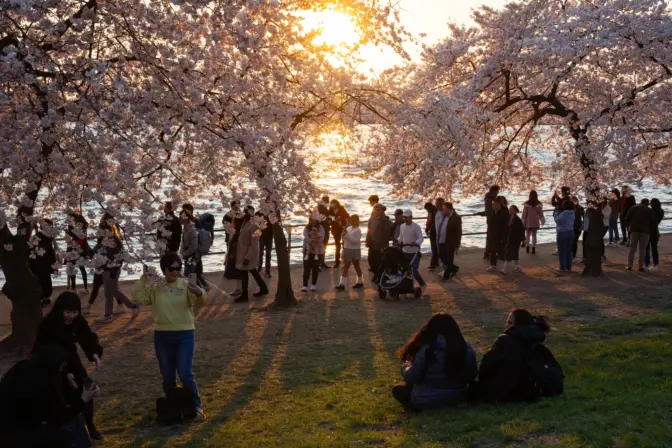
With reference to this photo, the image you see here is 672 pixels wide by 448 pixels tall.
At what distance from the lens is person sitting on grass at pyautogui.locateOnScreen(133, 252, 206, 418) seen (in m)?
9.22

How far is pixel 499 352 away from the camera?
28.1ft

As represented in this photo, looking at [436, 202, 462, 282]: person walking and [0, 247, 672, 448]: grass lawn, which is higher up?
[436, 202, 462, 282]: person walking

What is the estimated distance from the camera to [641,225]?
19562 mm

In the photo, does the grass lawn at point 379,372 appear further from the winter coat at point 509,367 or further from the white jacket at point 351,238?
the white jacket at point 351,238

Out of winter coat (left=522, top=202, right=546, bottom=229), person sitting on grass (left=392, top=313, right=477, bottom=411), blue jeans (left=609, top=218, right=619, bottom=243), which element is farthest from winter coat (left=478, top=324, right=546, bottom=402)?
blue jeans (left=609, top=218, right=619, bottom=243)

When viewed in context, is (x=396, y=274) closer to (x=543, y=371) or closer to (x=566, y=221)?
(x=566, y=221)

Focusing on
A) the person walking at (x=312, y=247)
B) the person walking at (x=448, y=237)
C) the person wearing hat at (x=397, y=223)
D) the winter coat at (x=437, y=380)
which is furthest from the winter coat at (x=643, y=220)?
the winter coat at (x=437, y=380)

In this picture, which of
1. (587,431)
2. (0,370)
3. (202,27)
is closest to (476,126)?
(202,27)

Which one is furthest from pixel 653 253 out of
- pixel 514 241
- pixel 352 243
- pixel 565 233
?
pixel 352 243

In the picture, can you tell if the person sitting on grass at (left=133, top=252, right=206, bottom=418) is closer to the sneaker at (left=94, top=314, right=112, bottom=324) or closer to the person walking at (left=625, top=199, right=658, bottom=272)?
the sneaker at (left=94, top=314, right=112, bottom=324)

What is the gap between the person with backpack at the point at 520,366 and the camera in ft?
28.0

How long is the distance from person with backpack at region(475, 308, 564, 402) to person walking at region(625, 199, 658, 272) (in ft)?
38.5

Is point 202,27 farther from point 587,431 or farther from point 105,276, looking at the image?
point 587,431

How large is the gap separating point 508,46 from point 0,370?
1275 cm
